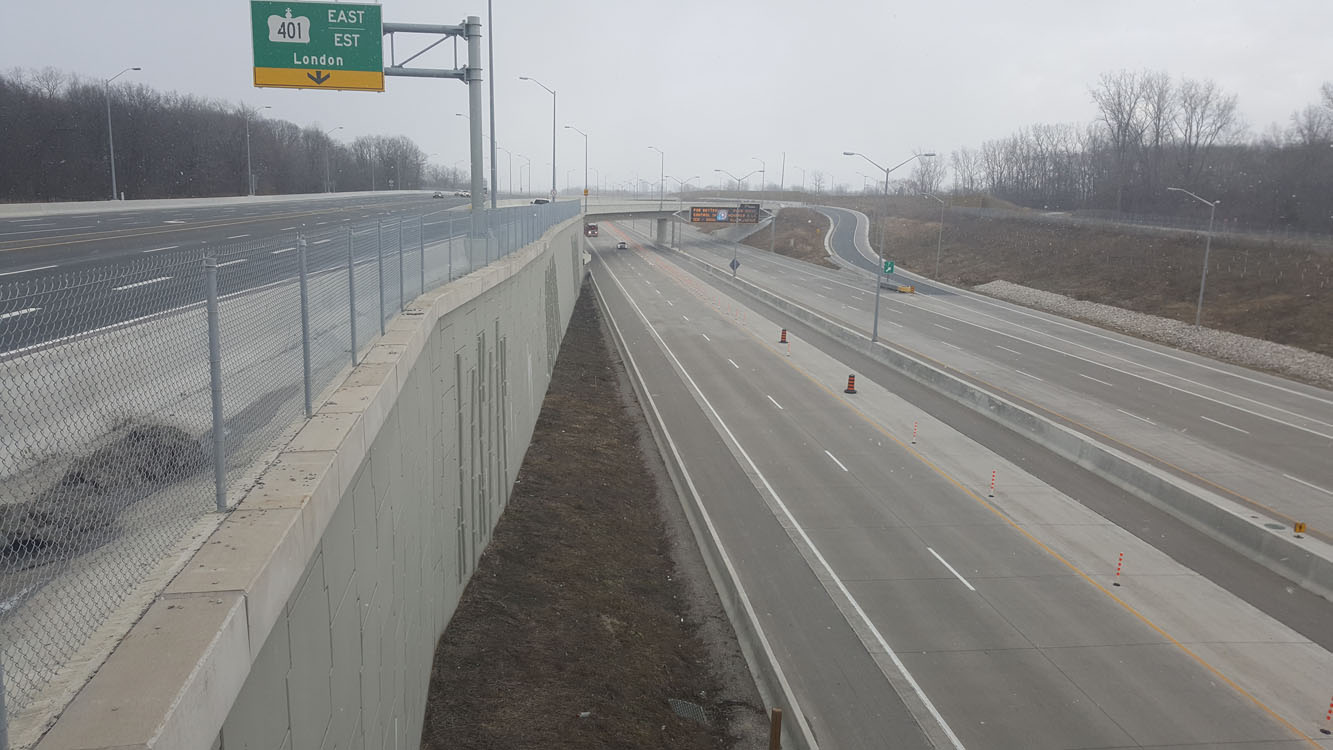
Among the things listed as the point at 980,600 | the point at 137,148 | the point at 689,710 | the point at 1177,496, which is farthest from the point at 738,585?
the point at 137,148

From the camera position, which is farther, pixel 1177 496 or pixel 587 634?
pixel 1177 496

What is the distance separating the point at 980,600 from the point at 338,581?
44.7 feet

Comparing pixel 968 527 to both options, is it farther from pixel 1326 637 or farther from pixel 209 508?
pixel 209 508

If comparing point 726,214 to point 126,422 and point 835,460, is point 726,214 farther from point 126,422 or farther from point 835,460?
point 126,422

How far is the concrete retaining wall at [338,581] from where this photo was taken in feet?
12.1

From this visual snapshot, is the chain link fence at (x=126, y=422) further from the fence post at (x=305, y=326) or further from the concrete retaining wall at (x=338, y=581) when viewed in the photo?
the concrete retaining wall at (x=338, y=581)

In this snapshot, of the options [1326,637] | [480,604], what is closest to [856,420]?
[1326,637]

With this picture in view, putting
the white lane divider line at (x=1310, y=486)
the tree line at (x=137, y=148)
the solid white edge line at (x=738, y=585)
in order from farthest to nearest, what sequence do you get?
the tree line at (x=137, y=148) < the white lane divider line at (x=1310, y=486) < the solid white edge line at (x=738, y=585)

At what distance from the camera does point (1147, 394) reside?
117ft

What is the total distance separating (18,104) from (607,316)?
3250 centimetres

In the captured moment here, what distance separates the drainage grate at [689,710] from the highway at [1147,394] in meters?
16.3

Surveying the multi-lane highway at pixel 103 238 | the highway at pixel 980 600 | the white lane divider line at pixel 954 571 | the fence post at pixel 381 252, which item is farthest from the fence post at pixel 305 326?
the white lane divider line at pixel 954 571

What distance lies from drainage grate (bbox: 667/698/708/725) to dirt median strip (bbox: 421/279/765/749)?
3.2 inches

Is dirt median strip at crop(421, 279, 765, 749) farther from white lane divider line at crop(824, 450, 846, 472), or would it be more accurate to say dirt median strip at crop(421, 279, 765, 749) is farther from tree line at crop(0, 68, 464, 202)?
tree line at crop(0, 68, 464, 202)
